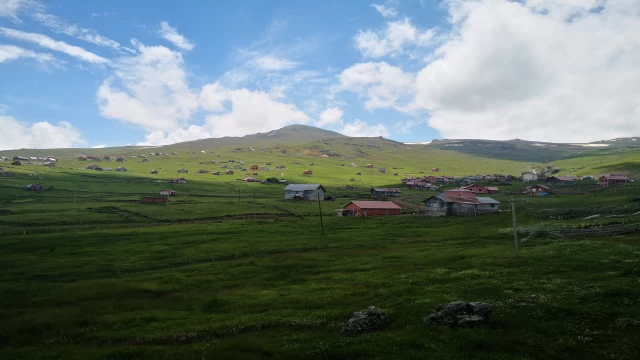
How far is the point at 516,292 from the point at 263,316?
19.9 m

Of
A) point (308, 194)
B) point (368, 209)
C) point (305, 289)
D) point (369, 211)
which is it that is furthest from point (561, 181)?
point (305, 289)

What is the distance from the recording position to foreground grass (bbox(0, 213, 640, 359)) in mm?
23359

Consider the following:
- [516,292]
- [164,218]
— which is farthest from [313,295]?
[164,218]

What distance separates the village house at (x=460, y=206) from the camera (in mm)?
108438

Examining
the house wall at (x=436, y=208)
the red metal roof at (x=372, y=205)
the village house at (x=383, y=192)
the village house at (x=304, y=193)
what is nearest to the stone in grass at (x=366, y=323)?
the house wall at (x=436, y=208)

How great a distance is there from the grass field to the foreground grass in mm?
144

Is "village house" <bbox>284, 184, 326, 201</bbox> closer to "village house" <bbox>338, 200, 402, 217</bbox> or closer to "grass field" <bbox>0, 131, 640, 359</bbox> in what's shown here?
"village house" <bbox>338, 200, 402, 217</bbox>

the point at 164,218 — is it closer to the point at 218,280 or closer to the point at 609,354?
the point at 218,280

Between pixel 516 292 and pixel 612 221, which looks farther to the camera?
pixel 612 221

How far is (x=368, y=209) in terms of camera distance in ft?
377

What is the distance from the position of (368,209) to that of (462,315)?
89712mm

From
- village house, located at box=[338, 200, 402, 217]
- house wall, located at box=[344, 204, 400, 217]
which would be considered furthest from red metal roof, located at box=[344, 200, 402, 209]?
house wall, located at box=[344, 204, 400, 217]

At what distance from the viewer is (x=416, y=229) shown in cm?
8138

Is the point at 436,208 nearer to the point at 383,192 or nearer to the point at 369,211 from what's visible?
the point at 369,211
